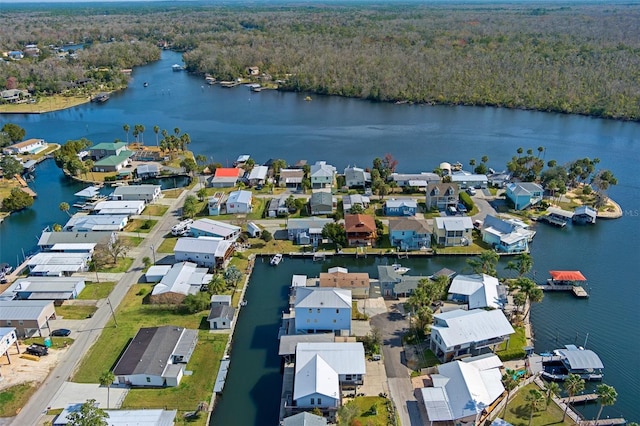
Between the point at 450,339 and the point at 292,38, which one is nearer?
the point at 450,339

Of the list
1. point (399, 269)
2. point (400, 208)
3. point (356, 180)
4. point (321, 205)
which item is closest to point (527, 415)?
point (399, 269)

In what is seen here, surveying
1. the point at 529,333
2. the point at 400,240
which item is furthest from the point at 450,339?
the point at 400,240

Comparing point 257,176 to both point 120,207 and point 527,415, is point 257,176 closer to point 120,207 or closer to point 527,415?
point 120,207

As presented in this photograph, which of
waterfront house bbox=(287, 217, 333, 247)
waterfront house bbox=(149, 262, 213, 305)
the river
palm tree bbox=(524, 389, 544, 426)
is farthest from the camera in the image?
waterfront house bbox=(287, 217, 333, 247)

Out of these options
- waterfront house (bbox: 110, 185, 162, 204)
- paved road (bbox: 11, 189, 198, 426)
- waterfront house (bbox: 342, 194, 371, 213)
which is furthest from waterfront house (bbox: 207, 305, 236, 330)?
waterfront house (bbox: 110, 185, 162, 204)

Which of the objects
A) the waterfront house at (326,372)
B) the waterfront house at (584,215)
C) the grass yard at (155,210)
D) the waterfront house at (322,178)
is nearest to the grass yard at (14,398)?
the waterfront house at (326,372)

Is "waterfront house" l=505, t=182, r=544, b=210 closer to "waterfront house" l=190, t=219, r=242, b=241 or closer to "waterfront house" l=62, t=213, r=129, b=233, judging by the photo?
"waterfront house" l=190, t=219, r=242, b=241

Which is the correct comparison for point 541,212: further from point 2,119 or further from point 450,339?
point 2,119
